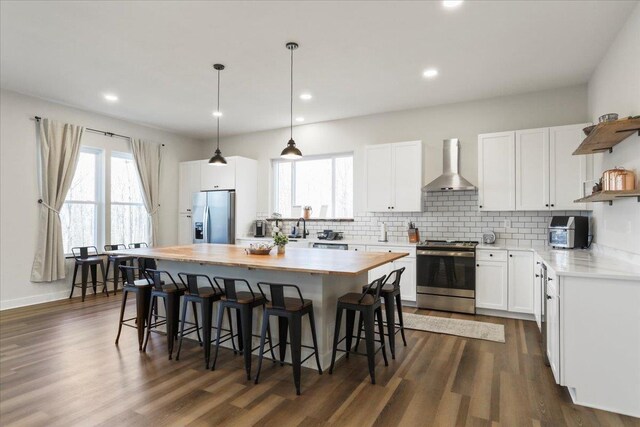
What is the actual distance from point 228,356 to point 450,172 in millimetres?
3893

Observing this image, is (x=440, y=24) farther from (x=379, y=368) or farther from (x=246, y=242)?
(x=246, y=242)

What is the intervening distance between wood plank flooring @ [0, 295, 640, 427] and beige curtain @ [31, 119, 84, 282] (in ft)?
5.90

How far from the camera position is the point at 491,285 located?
185 inches

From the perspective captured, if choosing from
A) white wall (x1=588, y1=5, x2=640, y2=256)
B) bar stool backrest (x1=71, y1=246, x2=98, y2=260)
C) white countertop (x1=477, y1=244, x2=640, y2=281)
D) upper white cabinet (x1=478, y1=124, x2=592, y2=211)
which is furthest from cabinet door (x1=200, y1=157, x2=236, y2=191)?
white wall (x1=588, y1=5, x2=640, y2=256)

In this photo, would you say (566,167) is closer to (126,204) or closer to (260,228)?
(260,228)

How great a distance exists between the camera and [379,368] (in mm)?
3162

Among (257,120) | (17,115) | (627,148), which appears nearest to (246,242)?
(257,120)

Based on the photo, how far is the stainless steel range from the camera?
4.77 meters

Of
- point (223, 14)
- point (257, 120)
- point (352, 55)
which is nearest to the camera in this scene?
point (223, 14)

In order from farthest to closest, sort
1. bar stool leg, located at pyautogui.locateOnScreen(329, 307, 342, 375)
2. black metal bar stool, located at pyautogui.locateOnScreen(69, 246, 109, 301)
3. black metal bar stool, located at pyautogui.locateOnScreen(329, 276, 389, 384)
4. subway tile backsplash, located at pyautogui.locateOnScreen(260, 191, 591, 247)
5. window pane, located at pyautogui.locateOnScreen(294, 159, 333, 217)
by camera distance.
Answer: window pane, located at pyautogui.locateOnScreen(294, 159, 333, 217)
black metal bar stool, located at pyautogui.locateOnScreen(69, 246, 109, 301)
subway tile backsplash, located at pyautogui.locateOnScreen(260, 191, 591, 247)
bar stool leg, located at pyautogui.locateOnScreen(329, 307, 342, 375)
black metal bar stool, located at pyautogui.locateOnScreen(329, 276, 389, 384)

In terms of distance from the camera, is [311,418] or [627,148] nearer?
[311,418]

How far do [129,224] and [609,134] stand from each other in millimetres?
7039

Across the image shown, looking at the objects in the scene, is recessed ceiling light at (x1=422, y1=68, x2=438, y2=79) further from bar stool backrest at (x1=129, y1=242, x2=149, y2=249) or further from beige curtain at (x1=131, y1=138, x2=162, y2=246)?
bar stool backrest at (x1=129, y1=242, x2=149, y2=249)

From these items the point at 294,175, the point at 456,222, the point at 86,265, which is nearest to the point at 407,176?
the point at 456,222
